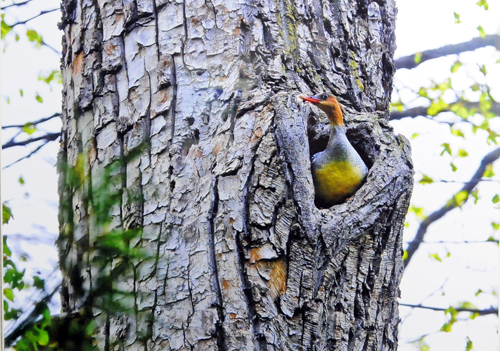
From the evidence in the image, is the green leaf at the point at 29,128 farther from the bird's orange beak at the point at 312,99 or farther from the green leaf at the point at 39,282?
the bird's orange beak at the point at 312,99

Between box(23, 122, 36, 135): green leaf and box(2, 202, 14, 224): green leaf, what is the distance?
0.17 metres

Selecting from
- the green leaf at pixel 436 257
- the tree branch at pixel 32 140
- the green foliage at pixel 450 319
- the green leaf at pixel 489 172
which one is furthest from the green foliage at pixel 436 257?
the tree branch at pixel 32 140

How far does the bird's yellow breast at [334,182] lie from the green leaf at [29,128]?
0.61 m

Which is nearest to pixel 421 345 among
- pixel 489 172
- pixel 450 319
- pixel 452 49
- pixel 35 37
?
pixel 450 319

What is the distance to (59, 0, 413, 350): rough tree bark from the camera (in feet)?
2.42

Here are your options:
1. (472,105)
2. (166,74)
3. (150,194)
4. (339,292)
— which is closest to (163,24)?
(166,74)

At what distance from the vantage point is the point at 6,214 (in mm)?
984

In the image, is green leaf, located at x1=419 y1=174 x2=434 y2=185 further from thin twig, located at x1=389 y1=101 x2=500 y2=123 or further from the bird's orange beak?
the bird's orange beak

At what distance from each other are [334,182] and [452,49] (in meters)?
0.82

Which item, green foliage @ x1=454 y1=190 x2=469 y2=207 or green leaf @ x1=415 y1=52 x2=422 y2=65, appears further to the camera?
green leaf @ x1=415 y1=52 x2=422 y2=65

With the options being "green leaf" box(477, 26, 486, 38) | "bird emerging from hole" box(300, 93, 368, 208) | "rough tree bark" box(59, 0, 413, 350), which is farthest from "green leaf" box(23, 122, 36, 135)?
"green leaf" box(477, 26, 486, 38)

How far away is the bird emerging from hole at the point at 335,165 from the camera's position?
819 millimetres

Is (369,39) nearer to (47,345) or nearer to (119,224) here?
(119,224)

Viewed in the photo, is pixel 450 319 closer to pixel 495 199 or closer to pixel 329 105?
pixel 495 199
